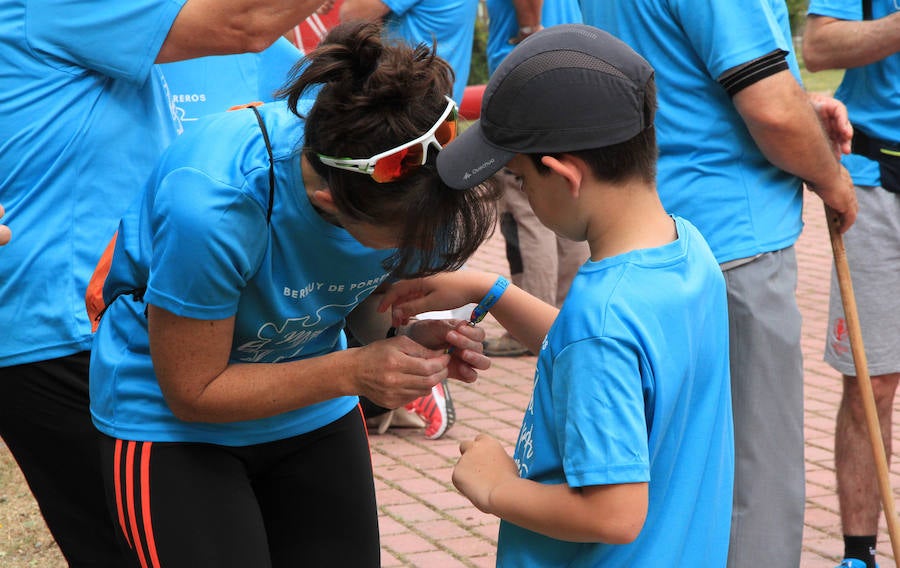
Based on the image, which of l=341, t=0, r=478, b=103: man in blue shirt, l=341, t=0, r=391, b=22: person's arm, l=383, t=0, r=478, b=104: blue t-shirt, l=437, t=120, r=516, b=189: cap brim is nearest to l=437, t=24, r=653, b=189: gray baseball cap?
l=437, t=120, r=516, b=189: cap brim

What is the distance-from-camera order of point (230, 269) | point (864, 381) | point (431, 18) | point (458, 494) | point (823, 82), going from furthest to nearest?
point (823, 82), point (431, 18), point (458, 494), point (864, 381), point (230, 269)

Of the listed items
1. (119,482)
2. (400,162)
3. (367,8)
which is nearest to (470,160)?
(400,162)

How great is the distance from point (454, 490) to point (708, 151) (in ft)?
7.19

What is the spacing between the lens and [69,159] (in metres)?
2.55

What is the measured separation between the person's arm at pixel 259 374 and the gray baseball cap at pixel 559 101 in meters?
0.42

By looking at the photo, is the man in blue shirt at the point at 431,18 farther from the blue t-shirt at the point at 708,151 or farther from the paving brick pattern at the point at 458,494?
the blue t-shirt at the point at 708,151

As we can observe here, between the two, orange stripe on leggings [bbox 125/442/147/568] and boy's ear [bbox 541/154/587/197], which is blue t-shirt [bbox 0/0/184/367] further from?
boy's ear [bbox 541/154/587/197]

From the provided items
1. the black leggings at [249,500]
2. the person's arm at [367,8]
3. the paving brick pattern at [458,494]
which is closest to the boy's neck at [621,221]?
the black leggings at [249,500]

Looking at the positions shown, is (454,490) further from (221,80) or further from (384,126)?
(384,126)

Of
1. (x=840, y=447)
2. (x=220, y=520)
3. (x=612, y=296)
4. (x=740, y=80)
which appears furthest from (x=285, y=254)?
(x=840, y=447)

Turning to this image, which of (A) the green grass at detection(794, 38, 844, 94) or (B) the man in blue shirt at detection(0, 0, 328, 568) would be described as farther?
(A) the green grass at detection(794, 38, 844, 94)

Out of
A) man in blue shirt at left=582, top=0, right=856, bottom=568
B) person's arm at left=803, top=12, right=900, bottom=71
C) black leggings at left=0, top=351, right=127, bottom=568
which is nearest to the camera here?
black leggings at left=0, top=351, right=127, bottom=568

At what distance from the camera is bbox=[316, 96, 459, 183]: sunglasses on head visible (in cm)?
197

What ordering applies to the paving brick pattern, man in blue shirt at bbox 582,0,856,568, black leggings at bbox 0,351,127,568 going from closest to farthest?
black leggings at bbox 0,351,127,568 → man in blue shirt at bbox 582,0,856,568 → the paving brick pattern
